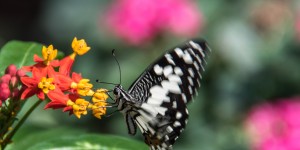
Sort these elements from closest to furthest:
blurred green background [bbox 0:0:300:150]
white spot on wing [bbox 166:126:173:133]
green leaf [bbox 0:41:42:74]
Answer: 1. green leaf [bbox 0:41:42:74]
2. white spot on wing [bbox 166:126:173:133]
3. blurred green background [bbox 0:0:300:150]

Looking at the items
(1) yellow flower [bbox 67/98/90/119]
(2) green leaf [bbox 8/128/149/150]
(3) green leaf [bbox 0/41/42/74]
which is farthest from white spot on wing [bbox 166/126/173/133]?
(3) green leaf [bbox 0/41/42/74]

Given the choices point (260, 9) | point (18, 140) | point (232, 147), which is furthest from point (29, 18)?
point (18, 140)

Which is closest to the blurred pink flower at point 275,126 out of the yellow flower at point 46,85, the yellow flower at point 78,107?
the yellow flower at point 78,107

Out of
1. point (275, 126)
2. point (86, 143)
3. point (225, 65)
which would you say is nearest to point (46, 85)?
point (86, 143)

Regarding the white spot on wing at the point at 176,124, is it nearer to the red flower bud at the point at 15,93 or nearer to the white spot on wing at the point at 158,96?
the white spot on wing at the point at 158,96

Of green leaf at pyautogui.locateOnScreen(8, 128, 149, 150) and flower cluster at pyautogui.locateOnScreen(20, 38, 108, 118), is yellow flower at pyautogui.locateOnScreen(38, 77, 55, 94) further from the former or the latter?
green leaf at pyautogui.locateOnScreen(8, 128, 149, 150)
